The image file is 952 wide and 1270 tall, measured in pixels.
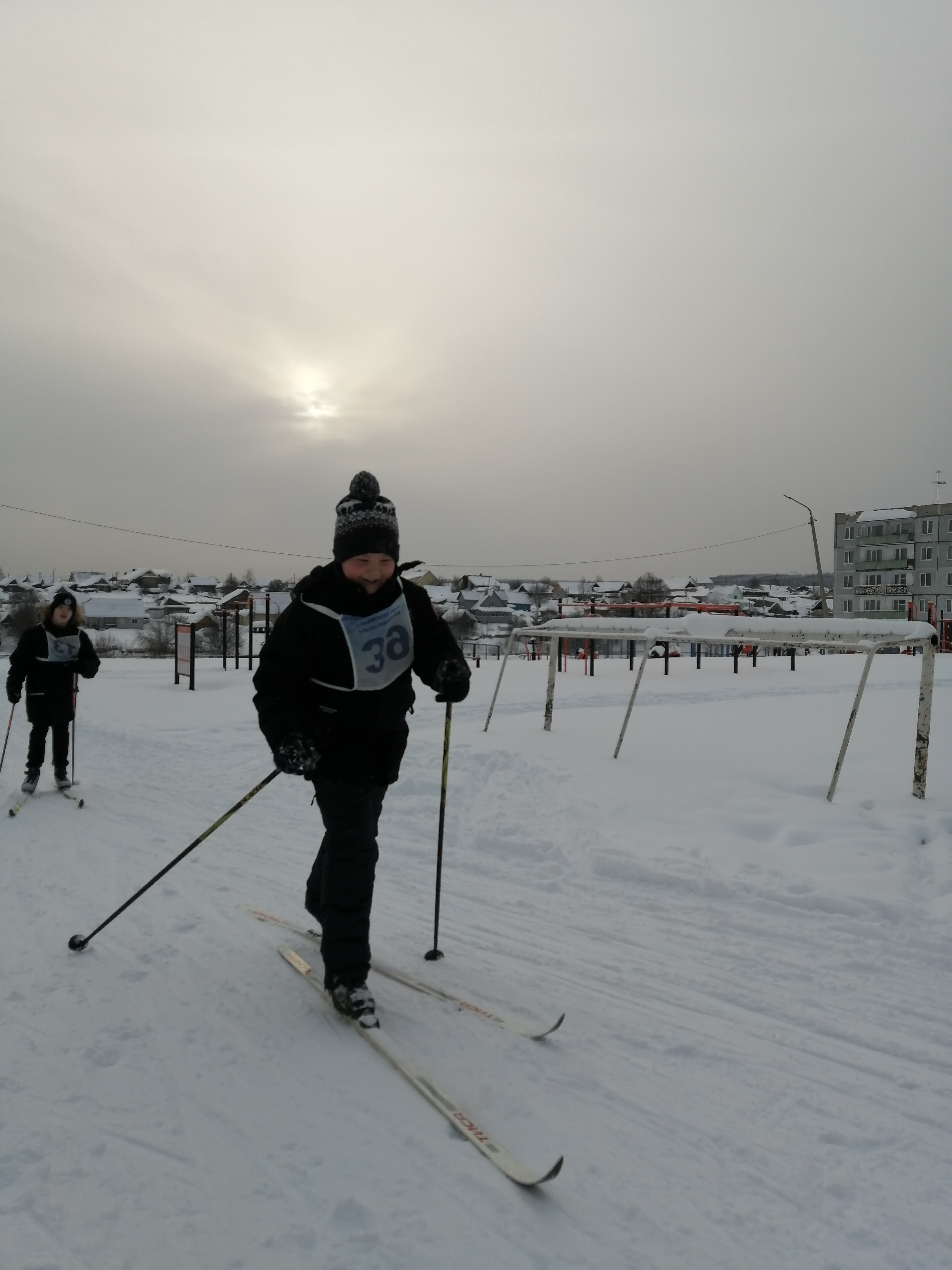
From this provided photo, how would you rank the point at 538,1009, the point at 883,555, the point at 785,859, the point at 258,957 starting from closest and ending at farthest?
the point at 538,1009, the point at 258,957, the point at 785,859, the point at 883,555

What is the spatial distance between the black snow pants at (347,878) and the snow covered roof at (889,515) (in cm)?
6252

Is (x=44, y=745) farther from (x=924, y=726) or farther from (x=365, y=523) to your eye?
(x=924, y=726)

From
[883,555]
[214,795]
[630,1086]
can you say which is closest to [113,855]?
[214,795]

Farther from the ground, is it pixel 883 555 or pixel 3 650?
pixel 883 555

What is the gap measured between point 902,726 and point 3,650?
143 ft

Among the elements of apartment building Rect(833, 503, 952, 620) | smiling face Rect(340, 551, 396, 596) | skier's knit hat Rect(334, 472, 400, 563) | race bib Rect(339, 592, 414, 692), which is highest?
apartment building Rect(833, 503, 952, 620)

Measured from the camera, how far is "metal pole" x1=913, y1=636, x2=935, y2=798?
5.40 meters

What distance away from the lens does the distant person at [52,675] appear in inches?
278

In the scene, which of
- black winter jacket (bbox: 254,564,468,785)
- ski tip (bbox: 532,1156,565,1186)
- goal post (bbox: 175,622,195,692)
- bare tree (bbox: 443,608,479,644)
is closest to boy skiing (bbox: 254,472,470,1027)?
black winter jacket (bbox: 254,564,468,785)

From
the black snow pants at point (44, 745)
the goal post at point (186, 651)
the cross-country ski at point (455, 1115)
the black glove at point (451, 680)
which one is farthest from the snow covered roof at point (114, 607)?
the cross-country ski at point (455, 1115)

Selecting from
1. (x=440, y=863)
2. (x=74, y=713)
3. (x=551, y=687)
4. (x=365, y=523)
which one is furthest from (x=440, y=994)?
(x=74, y=713)

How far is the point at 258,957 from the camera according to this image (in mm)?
3434

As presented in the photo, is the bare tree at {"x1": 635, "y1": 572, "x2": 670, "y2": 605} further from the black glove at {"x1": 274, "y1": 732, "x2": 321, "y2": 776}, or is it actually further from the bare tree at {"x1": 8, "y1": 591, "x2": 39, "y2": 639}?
the bare tree at {"x1": 8, "y1": 591, "x2": 39, "y2": 639}

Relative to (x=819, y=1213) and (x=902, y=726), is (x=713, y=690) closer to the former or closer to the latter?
(x=902, y=726)
